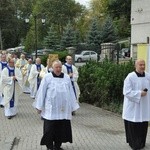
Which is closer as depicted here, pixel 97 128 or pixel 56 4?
pixel 97 128

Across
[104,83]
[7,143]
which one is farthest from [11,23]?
[7,143]

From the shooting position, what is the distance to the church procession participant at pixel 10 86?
14016 millimetres

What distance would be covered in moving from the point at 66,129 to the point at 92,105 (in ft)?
24.2

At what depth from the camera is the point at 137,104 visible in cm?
923

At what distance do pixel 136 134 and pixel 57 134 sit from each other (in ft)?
5.13

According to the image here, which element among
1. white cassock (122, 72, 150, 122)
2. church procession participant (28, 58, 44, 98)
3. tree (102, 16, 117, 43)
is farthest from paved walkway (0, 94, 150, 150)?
tree (102, 16, 117, 43)

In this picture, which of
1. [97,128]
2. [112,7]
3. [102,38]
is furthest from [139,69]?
[112,7]

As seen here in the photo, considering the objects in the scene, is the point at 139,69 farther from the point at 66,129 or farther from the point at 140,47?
the point at 140,47

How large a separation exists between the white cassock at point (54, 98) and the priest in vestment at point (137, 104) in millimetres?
1184

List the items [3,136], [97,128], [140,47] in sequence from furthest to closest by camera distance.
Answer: [140,47] < [97,128] < [3,136]

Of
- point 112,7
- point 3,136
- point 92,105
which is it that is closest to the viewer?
point 3,136

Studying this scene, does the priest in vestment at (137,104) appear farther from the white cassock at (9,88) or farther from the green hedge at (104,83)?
the white cassock at (9,88)

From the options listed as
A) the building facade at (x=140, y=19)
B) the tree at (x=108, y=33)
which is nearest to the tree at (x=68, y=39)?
the tree at (x=108, y=33)

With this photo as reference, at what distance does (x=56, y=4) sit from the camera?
7388cm
